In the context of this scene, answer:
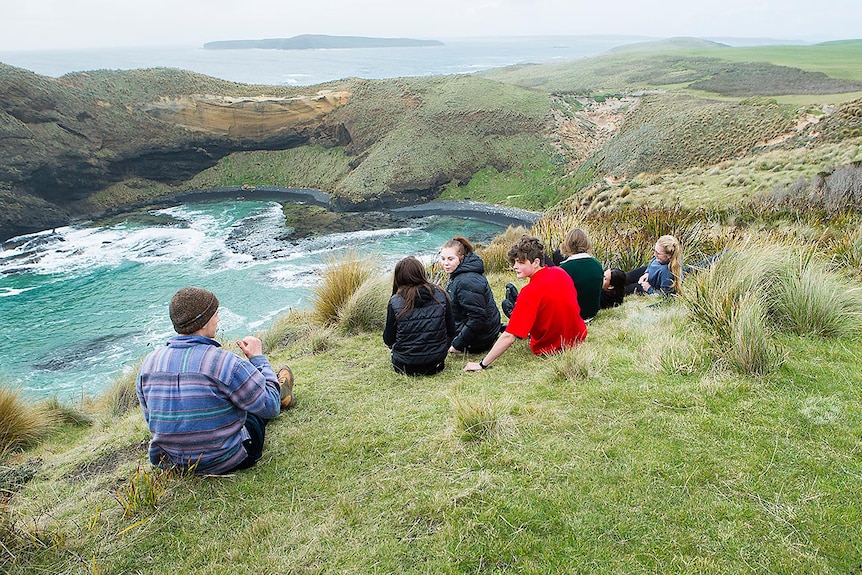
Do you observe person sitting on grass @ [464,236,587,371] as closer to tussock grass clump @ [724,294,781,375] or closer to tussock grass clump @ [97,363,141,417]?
tussock grass clump @ [724,294,781,375]

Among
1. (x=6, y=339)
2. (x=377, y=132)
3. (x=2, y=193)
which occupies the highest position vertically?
(x=377, y=132)

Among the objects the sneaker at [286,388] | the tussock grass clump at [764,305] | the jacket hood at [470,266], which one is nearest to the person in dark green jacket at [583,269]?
the tussock grass clump at [764,305]

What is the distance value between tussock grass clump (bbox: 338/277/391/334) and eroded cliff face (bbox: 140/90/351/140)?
50.2 meters

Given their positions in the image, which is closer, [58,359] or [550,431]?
[550,431]

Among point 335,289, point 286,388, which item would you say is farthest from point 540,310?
point 335,289

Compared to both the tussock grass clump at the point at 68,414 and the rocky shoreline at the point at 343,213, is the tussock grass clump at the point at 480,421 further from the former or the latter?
the rocky shoreline at the point at 343,213

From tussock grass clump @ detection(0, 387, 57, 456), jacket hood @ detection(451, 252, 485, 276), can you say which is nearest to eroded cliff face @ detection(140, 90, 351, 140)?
tussock grass clump @ detection(0, 387, 57, 456)

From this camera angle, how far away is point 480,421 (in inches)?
130

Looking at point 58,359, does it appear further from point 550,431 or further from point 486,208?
point 486,208

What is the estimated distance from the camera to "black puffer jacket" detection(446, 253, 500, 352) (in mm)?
5082

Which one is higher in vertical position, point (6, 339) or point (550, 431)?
point (550, 431)

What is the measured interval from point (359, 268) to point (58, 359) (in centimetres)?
1526

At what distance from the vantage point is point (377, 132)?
53.0 metres

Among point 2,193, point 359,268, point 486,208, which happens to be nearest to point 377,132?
point 486,208
